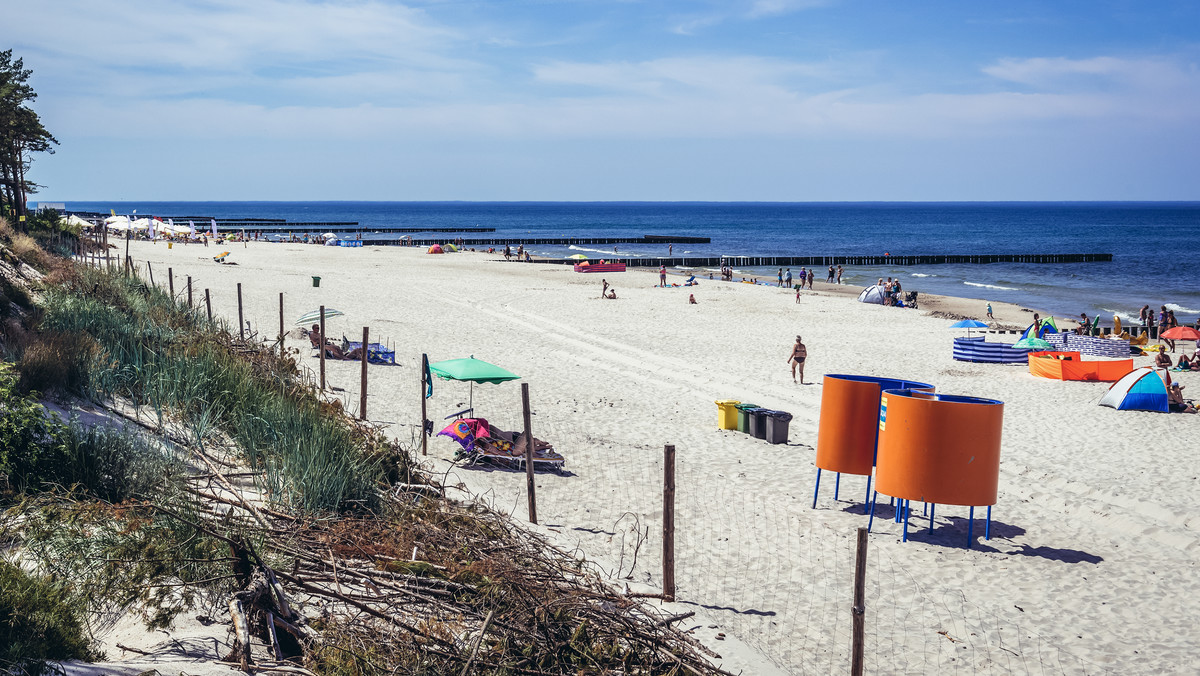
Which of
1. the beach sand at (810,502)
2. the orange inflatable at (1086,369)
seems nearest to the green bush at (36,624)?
the beach sand at (810,502)

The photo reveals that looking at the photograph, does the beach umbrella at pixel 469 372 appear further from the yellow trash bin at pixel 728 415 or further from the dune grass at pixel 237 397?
the yellow trash bin at pixel 728 415

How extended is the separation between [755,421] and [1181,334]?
19.2 m

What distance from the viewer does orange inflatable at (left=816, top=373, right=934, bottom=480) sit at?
10344 millimetres

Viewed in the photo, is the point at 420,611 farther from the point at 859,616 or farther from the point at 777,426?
the point at 777,426

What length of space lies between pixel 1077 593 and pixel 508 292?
29.1 m

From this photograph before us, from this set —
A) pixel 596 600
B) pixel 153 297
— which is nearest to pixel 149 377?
pixel 596 600

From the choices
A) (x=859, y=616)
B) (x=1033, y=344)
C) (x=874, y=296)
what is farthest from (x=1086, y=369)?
(x=874, y=296)

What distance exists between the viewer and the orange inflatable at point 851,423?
1034 centimetres

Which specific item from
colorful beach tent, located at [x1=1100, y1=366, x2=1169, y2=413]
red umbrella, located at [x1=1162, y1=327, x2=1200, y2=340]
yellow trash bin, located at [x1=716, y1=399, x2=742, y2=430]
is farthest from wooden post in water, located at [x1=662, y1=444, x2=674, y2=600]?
red umbrella, located at [x1=1162, y1=327, x2=1200, y2=340]

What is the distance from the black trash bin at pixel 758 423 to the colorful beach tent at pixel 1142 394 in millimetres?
8139

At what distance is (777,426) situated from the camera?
45.1 feet

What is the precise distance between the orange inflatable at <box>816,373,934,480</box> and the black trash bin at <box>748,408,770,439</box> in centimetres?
336

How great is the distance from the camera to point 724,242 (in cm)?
10144

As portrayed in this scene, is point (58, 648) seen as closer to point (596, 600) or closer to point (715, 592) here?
point (596, 600)
